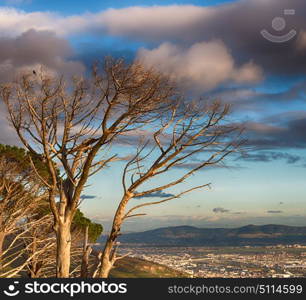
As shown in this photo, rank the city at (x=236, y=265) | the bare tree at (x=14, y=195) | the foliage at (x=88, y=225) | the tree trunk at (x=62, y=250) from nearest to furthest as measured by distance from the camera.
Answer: the tree trunk at (x=62, y=250) → the bare tree at (x=14, y=195) → the foliage at (x=88, y=225) → the city at (x=236, y=265)

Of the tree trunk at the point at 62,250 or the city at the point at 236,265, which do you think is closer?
the tree trunk at the point at 62,250

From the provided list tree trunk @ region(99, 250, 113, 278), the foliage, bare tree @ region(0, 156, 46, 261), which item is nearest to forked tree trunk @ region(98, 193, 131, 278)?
tree trunk @ region(99, 250, 113, 278)

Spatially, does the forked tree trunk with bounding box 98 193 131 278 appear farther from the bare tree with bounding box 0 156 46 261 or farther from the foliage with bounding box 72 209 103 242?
the foliage with bounding box 72 209 103 242

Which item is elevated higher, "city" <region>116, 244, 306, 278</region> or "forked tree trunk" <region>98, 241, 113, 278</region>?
"forked tree trunk" <region>98, 241, 113, 278</region>

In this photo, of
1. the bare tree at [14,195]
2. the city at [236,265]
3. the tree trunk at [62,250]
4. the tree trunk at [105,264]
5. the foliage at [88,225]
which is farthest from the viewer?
the city at [236,265]

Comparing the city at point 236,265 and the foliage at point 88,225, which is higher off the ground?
the foliage at point 88,225

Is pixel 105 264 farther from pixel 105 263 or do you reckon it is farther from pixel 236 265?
pixel 236 265

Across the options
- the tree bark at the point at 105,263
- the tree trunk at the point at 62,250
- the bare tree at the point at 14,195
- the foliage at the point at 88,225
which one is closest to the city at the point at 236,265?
the foliage at the point at 88,225

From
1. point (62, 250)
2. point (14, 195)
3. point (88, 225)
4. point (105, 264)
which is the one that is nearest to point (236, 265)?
point (88, 225)

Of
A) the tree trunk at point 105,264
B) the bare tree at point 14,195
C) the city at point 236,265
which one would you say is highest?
the bare tree at point 14,195

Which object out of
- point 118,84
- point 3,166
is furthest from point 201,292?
point 3,166

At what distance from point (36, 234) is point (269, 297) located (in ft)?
71.0

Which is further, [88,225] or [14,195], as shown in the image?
[88,225]

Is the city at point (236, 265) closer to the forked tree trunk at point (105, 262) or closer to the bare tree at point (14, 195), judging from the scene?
the bare tree at point (14, 195)
